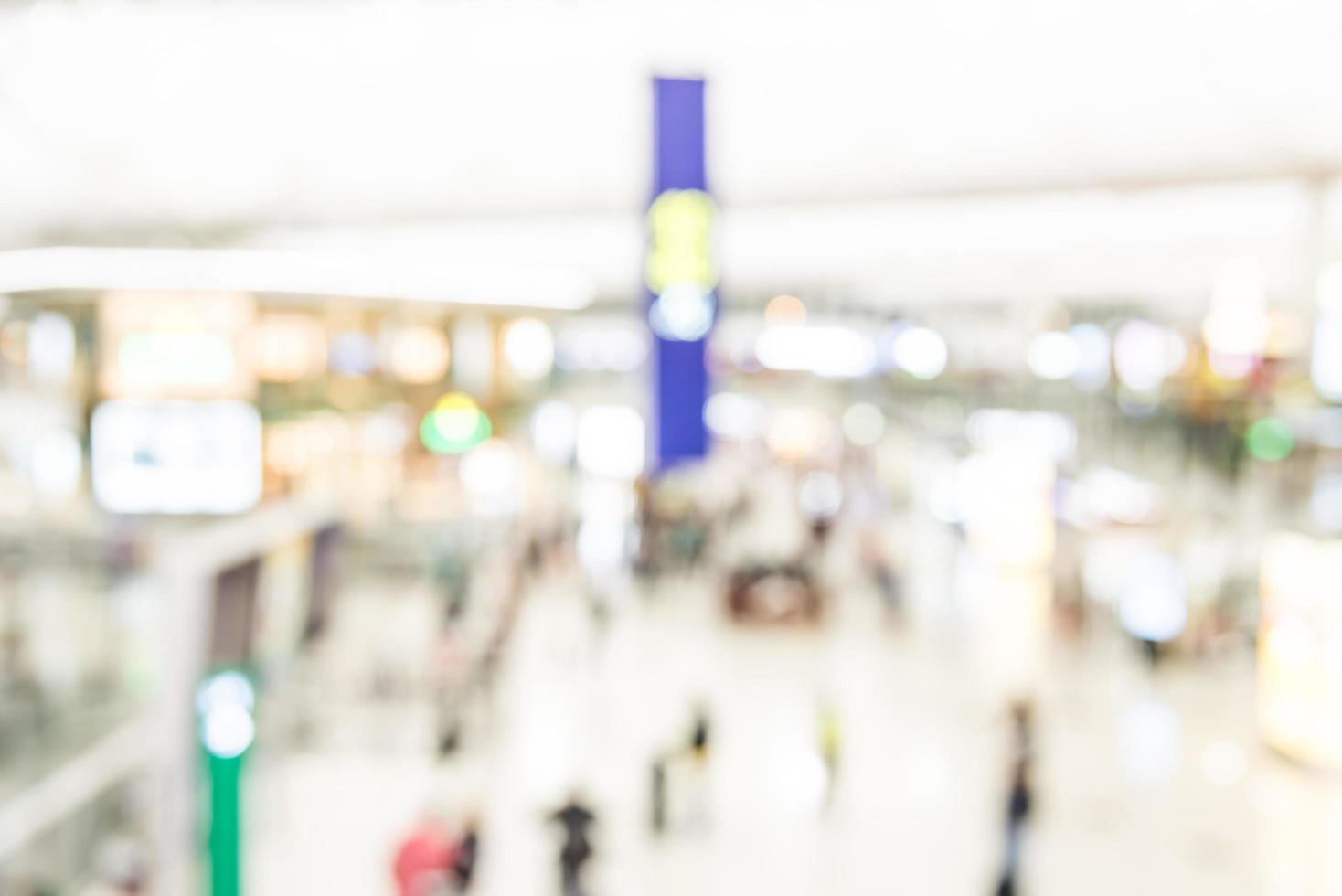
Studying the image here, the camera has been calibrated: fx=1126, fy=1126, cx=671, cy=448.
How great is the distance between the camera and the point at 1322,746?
36.6ft

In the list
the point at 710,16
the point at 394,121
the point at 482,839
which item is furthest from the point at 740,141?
the point at 482,839

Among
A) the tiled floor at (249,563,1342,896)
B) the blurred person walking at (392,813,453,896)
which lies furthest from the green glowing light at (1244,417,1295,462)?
the blurred person walking at (392,813,453,896)

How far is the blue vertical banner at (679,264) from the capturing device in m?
8.77

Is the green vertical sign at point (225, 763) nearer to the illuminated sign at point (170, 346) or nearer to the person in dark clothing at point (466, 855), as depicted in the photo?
the person in dark clothing at point (466, 855)

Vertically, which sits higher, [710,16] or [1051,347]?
[710,16]

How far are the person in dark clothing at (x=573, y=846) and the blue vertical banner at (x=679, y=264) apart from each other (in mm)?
2779

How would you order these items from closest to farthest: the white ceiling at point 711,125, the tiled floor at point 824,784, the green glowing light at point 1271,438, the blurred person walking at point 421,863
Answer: the blurred person walking at point 421,863 < the tiled floor at point 824,784 < the white ceiling at point 711,125 < the green glowing light at point 1271,438

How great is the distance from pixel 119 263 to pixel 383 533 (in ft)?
25.1

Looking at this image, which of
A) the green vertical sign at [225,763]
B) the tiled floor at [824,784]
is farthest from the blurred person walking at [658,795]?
the green vertical sign at [225,763]

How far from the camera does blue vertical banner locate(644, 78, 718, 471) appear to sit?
877 cm

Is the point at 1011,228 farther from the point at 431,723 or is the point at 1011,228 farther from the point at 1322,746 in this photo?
the point at 431,723

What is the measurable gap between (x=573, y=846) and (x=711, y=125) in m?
8.89

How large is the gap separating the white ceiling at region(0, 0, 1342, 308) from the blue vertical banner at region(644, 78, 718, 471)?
44.0 inches

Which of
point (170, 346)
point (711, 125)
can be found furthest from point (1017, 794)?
point (170, 346)
